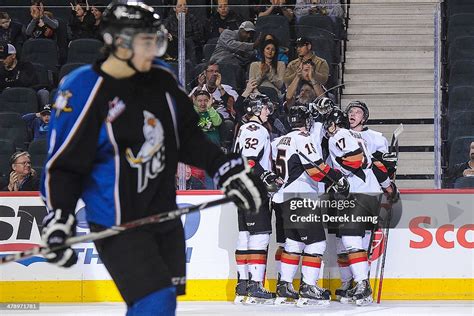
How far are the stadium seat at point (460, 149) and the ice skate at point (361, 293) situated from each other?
1043 mm

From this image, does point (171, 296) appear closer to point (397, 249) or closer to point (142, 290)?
point (142, 290)

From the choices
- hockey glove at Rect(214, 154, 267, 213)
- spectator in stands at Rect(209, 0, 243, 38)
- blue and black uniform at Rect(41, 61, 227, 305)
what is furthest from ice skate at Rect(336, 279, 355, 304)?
blue and black uniform at Rect(41, 61, 227, 305)

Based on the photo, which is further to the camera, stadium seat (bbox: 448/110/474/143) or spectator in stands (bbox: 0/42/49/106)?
spectator in stands (bbox: 0/42/49/106)

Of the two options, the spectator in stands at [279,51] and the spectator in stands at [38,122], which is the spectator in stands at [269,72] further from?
the spectator in stands at [38,122]

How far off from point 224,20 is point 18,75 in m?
1.64

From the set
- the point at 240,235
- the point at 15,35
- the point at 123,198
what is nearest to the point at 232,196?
the point at 123,198

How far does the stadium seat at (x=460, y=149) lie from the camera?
26.3 feet

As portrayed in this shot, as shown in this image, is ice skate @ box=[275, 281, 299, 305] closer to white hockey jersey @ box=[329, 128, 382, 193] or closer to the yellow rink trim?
the yellow rink trim

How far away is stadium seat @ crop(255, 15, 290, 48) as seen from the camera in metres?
8.30

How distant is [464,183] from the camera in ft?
26.8

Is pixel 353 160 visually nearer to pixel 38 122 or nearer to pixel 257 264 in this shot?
pixel 257 264

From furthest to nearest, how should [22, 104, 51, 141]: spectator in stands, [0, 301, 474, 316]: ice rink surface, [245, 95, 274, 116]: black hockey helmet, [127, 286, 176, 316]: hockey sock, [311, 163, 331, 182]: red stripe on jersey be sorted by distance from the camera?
[22, 104, 51, 141]: spectator in stands → [245, 95, 274, 116]: black hockey helmet → [311, 163, 331, 182]: red stripe on jersey → [0, 301, 474, 316]: ice rink surface → [127, 286, 176, 316]: hockey sock

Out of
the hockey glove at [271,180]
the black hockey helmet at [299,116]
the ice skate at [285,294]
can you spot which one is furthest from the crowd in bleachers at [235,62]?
the ice skate at [285,294]

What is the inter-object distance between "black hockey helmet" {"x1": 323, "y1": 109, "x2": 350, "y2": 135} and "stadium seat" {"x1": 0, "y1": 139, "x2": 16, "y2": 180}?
221cm
